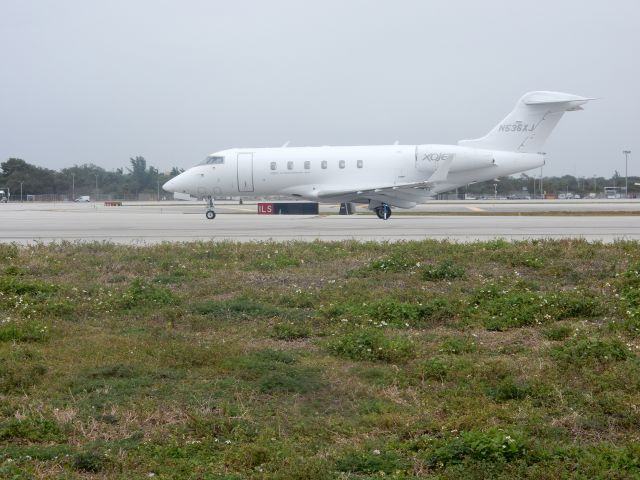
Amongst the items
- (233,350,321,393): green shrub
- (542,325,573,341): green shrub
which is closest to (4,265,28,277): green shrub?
(233,350,321,393): green shrub

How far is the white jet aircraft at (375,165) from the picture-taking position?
3591 centimetres

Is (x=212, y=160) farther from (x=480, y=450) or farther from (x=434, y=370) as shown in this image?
(x=480, y=450)

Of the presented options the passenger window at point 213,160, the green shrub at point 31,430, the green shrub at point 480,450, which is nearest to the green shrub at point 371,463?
the green shrub at point 480,450

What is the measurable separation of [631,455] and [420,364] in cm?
251

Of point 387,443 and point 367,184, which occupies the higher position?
point 367,184

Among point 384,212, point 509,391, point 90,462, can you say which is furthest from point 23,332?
point 384,212

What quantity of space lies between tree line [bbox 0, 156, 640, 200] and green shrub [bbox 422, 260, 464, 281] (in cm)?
8374

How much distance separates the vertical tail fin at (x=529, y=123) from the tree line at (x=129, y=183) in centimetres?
5657

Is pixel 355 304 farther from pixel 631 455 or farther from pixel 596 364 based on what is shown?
pixel 631 455

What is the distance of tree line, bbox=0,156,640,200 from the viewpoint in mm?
108756

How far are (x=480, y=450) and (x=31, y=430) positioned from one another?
3.25 metres

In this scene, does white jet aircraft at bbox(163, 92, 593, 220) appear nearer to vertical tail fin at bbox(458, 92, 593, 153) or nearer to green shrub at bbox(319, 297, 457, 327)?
vertical tail fin at bbox(458, 92, 593, 153)

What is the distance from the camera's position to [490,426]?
5.40 m

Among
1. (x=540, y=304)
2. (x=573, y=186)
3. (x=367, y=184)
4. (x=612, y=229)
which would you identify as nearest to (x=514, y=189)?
(x=573, y=186)
